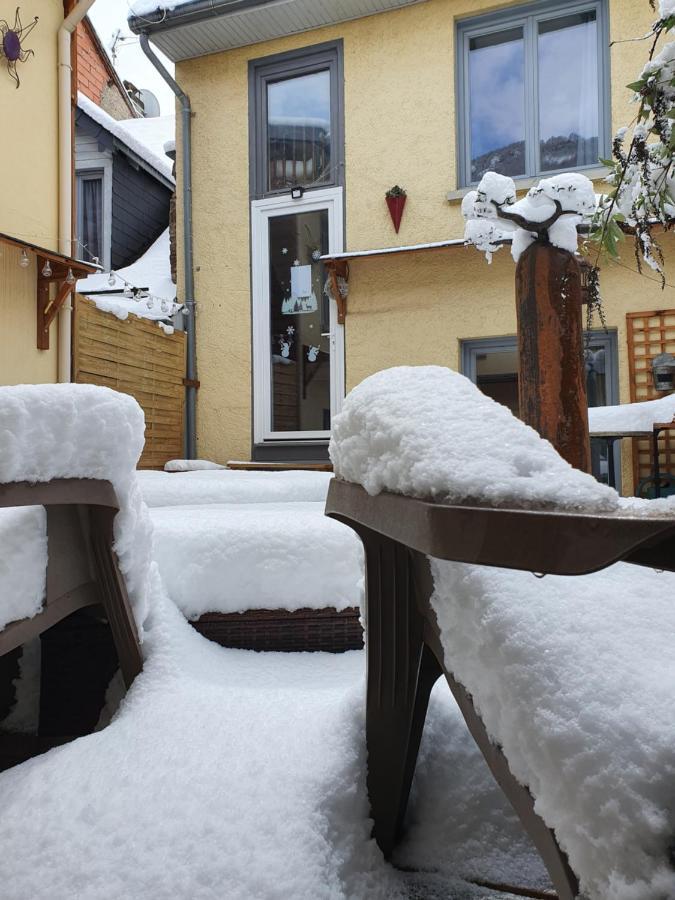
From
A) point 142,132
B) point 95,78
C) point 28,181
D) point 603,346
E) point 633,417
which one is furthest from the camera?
point 142,132

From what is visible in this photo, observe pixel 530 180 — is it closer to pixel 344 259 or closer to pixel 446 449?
pixel 344 259

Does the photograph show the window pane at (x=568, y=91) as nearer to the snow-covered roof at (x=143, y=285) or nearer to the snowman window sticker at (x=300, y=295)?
the snowman window sticker at (x=300, y=295)

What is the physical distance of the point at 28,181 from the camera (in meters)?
4.77

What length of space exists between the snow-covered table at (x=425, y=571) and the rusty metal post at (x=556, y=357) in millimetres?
1796

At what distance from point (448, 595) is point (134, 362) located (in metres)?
5.09

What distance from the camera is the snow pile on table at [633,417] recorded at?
4.05 m

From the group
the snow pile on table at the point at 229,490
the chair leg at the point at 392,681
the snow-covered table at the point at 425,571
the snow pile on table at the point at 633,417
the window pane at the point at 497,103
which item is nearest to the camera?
the snow-covered table at the point at 425,571

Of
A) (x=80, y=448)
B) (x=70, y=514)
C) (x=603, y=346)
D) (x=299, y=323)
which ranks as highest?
(x=299, y=323)

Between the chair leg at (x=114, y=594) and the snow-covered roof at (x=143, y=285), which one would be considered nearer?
the chair leg at (x=114, y=594)

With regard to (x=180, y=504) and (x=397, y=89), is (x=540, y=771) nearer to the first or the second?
(x=180, y=504)

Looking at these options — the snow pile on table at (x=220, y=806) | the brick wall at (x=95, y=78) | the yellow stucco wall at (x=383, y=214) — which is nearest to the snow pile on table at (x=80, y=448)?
the snow pile on table at (x=220, y=806)

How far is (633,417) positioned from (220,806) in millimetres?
3857

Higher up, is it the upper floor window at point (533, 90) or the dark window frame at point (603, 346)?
the upper floor window at point (533, 90)

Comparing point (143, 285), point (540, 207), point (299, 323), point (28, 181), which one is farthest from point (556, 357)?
point (143, 285)
